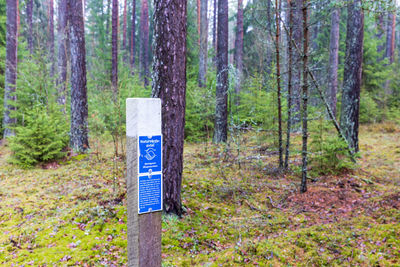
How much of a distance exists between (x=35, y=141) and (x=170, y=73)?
17.3 ft

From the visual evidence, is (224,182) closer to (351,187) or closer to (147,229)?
(351,187)

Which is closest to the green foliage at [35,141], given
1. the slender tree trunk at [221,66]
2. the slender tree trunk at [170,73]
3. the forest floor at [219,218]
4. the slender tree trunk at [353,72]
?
the forest floor at [219,218]

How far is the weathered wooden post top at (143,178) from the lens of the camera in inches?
74.8

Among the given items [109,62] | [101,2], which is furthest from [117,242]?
[101,2]

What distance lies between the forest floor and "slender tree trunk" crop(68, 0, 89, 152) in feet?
4.42

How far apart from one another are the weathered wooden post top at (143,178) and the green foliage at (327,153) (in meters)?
5.21

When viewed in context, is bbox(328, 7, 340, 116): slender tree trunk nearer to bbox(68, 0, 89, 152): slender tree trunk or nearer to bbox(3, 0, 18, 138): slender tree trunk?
bbox(68, 0, 89, 152): slender tree trunk

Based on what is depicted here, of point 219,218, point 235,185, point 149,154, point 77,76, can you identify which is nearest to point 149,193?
point 149,154

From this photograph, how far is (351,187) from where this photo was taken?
228 inches

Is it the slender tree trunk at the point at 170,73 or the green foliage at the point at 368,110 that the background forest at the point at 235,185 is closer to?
the slender tree trunk at the point at 170,73

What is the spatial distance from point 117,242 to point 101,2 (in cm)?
2666

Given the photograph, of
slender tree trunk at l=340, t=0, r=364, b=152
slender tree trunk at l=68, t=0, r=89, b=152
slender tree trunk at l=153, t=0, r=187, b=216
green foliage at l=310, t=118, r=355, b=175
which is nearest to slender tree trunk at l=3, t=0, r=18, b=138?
slender tree trunk at l=68, t=0, r=89, b=152

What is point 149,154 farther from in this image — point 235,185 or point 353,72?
point 353,72

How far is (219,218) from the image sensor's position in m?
4.55
